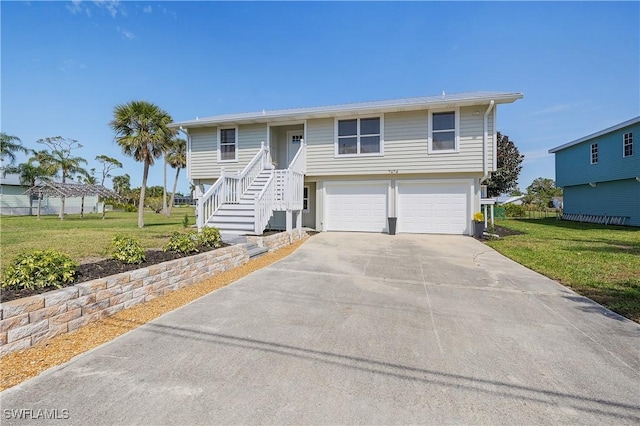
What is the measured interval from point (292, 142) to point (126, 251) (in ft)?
35.2

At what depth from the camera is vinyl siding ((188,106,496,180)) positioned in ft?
36.6

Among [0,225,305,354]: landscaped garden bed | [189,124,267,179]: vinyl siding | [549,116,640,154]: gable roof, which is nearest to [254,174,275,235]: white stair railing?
[0,225,305,354]: landscaped garden bed

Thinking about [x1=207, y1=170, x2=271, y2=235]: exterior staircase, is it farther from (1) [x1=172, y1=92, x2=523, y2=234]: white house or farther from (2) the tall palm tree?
(2) the tall palm tree

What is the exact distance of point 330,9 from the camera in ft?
39.0

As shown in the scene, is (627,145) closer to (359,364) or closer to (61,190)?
(359,364)

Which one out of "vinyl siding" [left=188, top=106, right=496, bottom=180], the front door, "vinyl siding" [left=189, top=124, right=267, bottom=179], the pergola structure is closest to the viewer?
"vinyl siding" [left=188, top=106, right=496, bottom=180]

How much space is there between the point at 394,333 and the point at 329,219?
9.57 metres

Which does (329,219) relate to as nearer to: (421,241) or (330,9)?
(421,241)

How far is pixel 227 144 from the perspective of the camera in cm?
1382

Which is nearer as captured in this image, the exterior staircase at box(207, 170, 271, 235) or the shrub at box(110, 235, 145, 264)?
the shrub at box(110, 235, 145, 264)

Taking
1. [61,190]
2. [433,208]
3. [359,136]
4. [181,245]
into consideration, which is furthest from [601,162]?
[61,190]

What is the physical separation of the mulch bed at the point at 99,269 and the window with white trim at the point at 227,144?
904 centimetres

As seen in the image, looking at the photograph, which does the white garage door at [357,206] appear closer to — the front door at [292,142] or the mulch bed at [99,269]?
the front door at [292,142]

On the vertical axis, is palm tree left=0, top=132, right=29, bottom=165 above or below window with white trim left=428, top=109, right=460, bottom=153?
above
